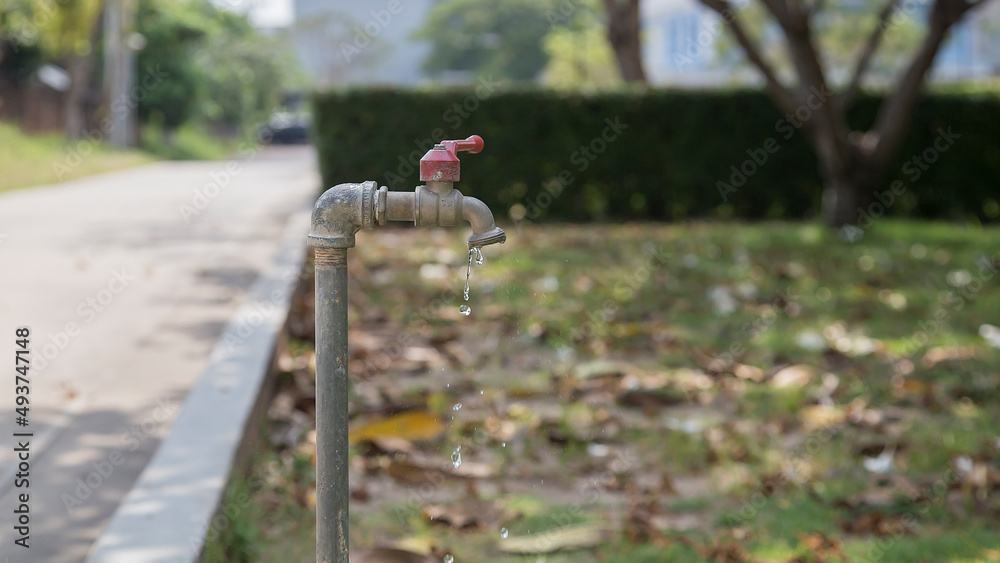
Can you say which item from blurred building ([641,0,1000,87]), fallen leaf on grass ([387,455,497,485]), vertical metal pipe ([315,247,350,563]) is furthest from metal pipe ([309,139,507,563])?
blurred building ([641,0,1000,87])

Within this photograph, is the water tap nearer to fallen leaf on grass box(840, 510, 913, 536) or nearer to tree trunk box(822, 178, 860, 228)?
fallen leaf on grass box(840, 510, 913, 536)

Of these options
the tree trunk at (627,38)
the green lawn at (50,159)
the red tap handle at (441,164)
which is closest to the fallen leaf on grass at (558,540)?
the red tap handle at (441,164)

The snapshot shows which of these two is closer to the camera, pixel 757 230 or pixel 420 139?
pixel 757 230

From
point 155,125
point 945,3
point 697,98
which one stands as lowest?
point 155,125

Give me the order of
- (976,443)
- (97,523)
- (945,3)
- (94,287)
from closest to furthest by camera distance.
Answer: (97,523) < (976,443) < (94,287) < (945,3)

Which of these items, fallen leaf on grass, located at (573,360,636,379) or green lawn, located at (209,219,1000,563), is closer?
green lawn, located at (209,219,1000,563)

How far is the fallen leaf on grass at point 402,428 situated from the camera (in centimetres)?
409

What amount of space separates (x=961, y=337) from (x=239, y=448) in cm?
438

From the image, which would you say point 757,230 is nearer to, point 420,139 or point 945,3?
point 945,3

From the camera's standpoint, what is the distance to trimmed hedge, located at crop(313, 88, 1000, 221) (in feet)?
37.9

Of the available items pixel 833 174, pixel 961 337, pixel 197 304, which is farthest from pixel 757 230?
pixel 197 304

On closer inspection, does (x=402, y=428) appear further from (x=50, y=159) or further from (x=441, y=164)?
(x=50, y=159)

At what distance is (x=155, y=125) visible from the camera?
35.6 m

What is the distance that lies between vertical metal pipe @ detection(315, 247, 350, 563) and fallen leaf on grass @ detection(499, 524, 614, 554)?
1084 mm
